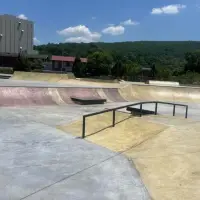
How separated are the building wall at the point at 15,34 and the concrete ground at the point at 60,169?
5637 centimetres

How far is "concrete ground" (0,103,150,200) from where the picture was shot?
530cm

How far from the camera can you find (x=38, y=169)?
643 cm

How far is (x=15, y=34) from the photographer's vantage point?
212ft

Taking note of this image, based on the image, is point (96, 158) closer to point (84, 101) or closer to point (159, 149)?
point (159, 149)

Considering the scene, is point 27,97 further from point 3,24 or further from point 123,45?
point 123,45

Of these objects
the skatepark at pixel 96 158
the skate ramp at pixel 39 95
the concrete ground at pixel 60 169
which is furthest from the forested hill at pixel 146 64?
the concrete ground at pixel 60 169

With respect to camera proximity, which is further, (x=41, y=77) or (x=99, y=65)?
(x=99, y=65)

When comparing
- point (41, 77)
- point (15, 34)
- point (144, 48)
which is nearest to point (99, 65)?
point (15, 34)

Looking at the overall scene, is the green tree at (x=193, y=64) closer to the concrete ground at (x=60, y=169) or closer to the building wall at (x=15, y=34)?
the building wall at (x=15, y=34)

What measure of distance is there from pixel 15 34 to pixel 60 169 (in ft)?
204

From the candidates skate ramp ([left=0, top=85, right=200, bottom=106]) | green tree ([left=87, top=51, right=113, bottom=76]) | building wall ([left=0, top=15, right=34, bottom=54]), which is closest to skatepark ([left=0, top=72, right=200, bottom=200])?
skate ramp ([left=0, top=85, right=200, bottom=106])

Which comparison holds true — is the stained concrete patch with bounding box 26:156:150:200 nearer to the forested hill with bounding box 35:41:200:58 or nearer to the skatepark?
the skatepark

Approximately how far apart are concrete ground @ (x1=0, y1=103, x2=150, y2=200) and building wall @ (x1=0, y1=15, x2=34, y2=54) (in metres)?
56.4

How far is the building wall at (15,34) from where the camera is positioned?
204ft
